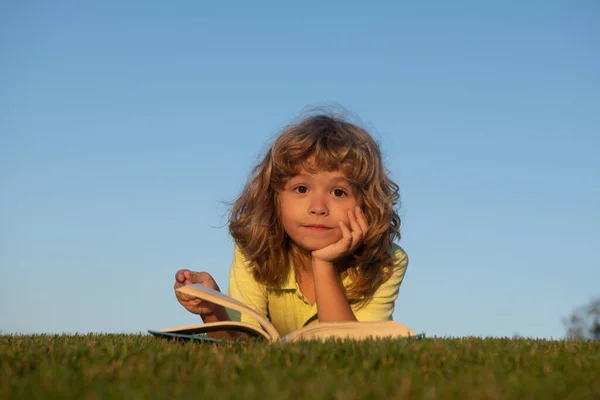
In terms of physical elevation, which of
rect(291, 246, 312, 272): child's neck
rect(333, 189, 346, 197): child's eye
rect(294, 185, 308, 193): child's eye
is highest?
rect(294, 185, 308, 193): child's eye

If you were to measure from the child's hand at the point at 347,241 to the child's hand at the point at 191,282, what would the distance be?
103 cm

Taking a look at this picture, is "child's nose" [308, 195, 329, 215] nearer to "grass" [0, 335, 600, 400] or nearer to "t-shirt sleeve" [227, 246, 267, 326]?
"t-shirt sleeve" [227, 246, 267, 326]

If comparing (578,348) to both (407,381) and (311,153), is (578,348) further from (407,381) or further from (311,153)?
(311,153)

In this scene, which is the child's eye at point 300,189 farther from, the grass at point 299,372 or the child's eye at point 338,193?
the grass at point 299,372

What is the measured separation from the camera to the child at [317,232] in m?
6.03

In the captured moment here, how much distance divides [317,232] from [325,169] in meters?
0.65

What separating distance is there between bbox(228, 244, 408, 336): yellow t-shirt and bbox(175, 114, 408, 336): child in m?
0.01

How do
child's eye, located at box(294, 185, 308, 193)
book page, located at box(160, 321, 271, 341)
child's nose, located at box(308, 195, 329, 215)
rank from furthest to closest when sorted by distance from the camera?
child's eye, located at box(294, 185, 308, 193) < child's nose, located at box(308, 195, 329, 215) < book page, located at box(160, 321, 271, 341)

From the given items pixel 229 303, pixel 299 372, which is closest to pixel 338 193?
pixel 229 303

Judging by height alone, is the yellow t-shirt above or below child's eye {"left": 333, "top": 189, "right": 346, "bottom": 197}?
below

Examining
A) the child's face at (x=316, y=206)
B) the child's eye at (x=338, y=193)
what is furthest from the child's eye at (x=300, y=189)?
the child's eye at (x=338, y=193)

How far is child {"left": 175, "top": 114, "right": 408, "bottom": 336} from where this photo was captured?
603 centimetres

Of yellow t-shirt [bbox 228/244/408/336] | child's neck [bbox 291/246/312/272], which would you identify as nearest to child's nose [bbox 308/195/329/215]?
child's neck [bbox 291/246/312/272]

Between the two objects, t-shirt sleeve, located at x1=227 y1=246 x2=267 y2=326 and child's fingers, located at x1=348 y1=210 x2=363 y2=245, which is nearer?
child's fingers, located at x1=348 y1=210 x2=363 y2=245
